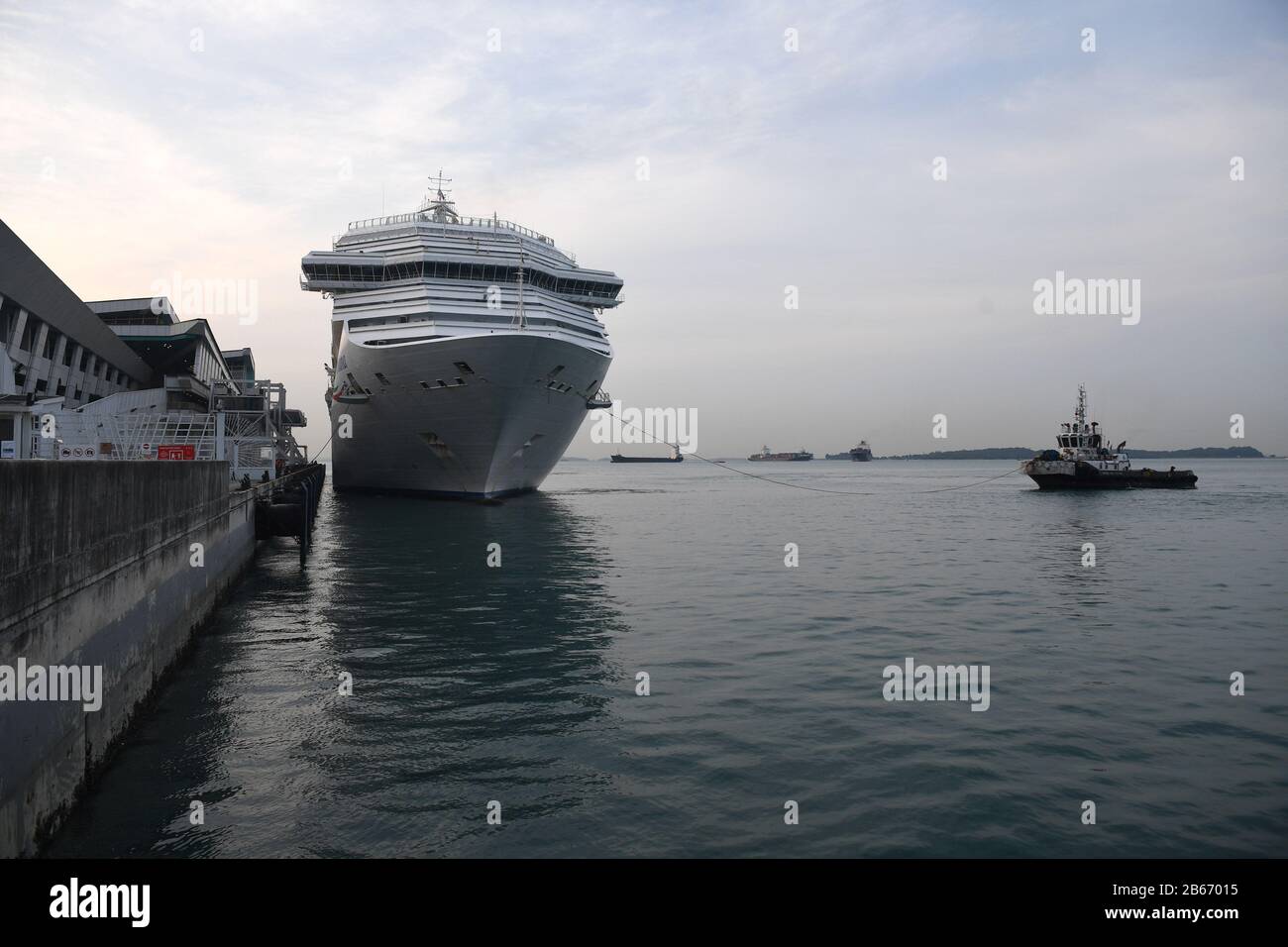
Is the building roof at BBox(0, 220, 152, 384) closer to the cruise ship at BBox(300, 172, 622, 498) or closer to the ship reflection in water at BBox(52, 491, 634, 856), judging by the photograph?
the cruise ship at BBox(300, 172, 622, 498)

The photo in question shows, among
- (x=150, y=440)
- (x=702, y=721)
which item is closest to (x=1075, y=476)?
(x=150, y=440)

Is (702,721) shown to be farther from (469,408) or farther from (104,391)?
(104,391)

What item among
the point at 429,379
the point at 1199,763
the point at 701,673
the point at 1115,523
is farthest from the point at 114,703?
the point at 1115,523

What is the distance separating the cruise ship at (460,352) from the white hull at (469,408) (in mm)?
77

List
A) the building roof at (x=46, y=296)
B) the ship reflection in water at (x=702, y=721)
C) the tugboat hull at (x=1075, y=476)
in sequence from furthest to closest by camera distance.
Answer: the tugboat hull at (x=1075, y=476) < the building roof at (x=46, y=296) < the ship reflection in water at (x=702, y=721)

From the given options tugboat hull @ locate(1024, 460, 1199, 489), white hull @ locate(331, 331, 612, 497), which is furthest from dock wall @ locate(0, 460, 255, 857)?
tugboat hull @ locate(1024, 460, 1199, 489)

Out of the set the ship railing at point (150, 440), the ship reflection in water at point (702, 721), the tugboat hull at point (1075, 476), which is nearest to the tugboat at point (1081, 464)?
the tugboat hull at point (1075, 476)

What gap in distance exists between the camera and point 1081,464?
70875 mm

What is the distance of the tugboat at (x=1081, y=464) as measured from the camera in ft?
234

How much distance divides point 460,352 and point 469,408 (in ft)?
10.0

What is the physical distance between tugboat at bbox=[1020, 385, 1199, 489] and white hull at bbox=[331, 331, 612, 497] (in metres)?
44.2

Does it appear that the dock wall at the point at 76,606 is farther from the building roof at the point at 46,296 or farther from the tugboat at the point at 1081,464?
the tugboat at the point at 1081,464
